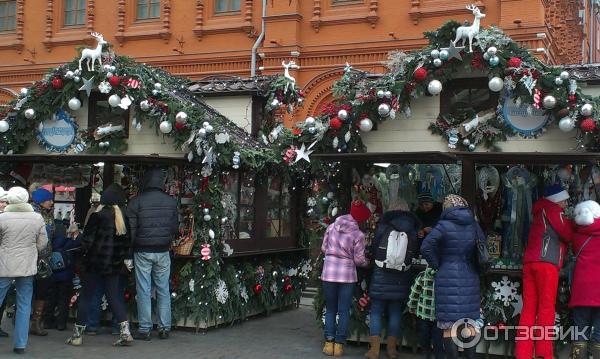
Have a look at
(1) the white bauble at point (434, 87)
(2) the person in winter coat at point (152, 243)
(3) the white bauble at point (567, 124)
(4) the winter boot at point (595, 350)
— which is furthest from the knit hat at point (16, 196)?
Result: (4) the winter boot at point (595, 350)

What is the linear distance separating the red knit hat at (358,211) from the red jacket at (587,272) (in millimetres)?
2526

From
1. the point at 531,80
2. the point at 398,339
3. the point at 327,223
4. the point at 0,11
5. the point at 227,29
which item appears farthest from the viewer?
the point at 0,11

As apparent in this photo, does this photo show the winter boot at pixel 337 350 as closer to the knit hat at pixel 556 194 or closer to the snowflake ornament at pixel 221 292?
the snowflake ornament at pixel 221 292

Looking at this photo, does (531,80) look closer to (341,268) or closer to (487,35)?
(487,35)

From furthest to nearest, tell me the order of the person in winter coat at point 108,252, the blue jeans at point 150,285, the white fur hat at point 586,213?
the blue jeans at point 150,285
the person in winter coat at point 108,252
the white fur hat at point 586,213

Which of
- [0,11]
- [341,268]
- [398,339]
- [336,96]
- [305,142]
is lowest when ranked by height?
[398,339]

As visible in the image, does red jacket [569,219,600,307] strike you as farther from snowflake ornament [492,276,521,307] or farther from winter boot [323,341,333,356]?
winter boot [323,341,333,356]

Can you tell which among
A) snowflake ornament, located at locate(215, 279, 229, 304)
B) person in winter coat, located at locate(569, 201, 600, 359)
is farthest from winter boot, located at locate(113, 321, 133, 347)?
person in winter coat, located at locate(569, 201, 600, 359)

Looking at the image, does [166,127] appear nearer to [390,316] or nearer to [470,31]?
[390,316]

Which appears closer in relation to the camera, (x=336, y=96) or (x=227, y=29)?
(x=336, y=96)

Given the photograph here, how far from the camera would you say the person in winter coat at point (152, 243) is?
26.9ft

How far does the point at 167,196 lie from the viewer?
838cm

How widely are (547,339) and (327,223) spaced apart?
2.99 meters

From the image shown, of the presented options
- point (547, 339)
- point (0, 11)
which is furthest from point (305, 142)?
point (0, 11)
